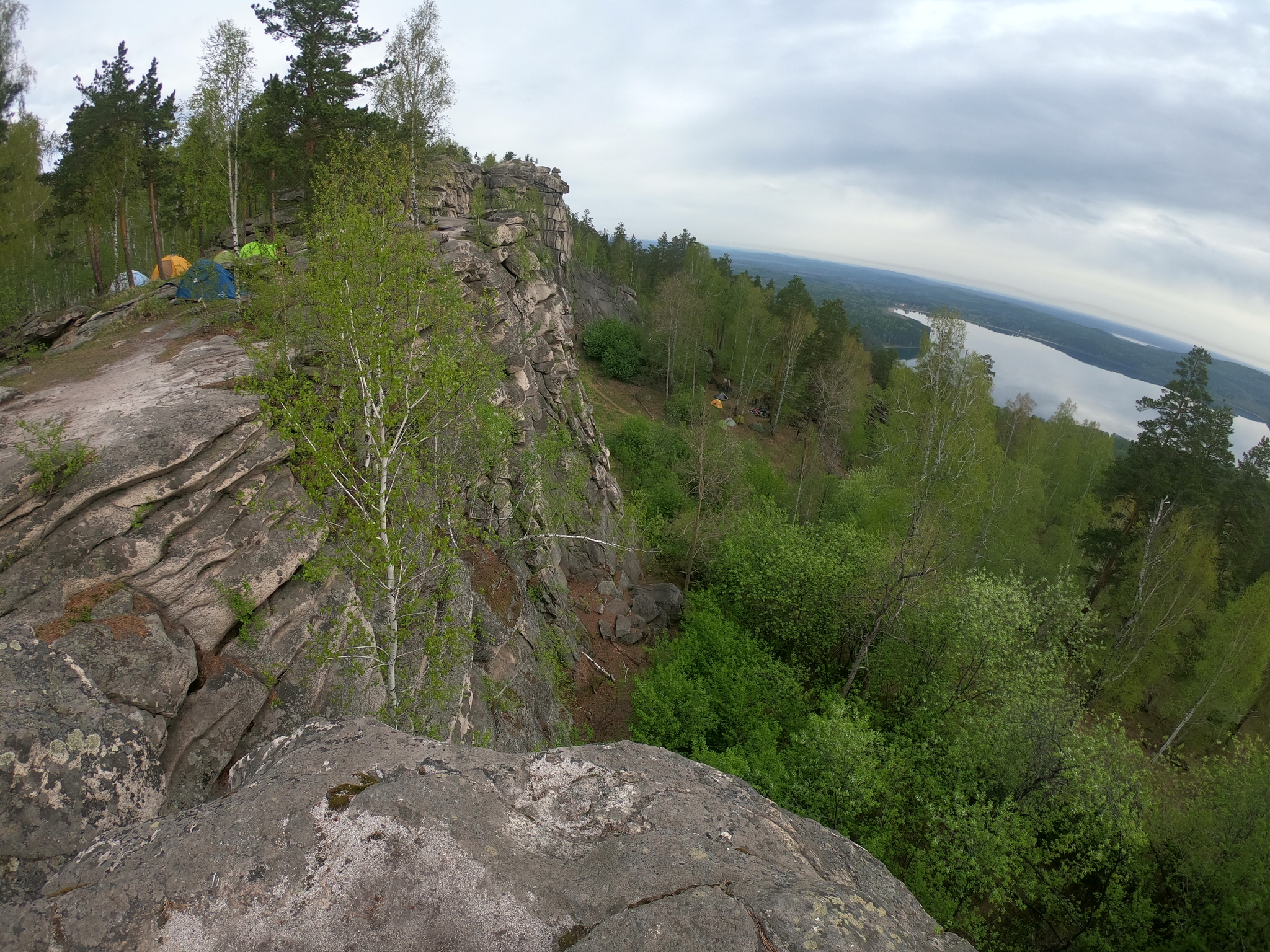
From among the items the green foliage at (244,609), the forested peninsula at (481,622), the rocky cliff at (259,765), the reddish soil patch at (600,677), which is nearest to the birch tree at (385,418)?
the forested peninsula at (481,622)

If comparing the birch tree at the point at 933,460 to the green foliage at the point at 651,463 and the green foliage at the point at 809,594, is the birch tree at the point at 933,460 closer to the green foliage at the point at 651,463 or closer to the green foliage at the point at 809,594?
the green foliage at the point at 809,594

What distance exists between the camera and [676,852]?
4.83m

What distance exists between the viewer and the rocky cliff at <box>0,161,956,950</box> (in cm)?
414

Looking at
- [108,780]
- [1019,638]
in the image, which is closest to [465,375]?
[108,780]

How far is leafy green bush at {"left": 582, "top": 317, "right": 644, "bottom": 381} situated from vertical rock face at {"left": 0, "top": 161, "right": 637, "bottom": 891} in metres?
42.8

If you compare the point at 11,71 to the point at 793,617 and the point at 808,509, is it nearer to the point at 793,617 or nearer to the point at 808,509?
the point at 793,617

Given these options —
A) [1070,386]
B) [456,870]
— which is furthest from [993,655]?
[1070,386]

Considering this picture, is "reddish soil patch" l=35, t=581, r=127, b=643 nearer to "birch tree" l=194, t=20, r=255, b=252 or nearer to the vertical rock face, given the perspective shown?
the vertical rock face

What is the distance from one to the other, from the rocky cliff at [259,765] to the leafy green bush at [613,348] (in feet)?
140

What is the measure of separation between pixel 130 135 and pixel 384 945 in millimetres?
33836

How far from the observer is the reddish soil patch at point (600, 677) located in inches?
767

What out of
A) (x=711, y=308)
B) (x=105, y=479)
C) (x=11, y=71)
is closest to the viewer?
(x=105, y=479)

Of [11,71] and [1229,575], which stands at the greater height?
[11,71]

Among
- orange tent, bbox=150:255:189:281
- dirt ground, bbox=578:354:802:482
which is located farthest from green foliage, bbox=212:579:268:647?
dirt ground, bbox=578:354:802:482
